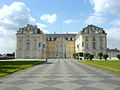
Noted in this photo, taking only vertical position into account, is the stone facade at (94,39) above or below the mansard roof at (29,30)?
below

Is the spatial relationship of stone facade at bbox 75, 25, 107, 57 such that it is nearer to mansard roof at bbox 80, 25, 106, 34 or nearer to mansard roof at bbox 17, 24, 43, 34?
mansard roof at bbox 80, 25, 106, 34

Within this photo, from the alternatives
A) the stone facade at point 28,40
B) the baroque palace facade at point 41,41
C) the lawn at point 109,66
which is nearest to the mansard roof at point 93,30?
the baroque palace facade at point 41,41

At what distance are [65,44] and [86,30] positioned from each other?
84.6 ft

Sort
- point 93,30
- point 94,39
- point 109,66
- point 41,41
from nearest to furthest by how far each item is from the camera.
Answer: point 109,66
point 93,30
point 94,39
point 41,41

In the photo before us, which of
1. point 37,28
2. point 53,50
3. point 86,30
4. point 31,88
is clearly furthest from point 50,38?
point 31,88

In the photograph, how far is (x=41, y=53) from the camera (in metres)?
110

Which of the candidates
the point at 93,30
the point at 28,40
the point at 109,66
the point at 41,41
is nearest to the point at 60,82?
the point at 109,66

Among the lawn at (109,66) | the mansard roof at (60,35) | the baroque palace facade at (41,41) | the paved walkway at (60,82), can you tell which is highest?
the mansard roof at (60,35)

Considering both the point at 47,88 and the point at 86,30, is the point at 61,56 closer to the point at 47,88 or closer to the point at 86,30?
the point at 86,30

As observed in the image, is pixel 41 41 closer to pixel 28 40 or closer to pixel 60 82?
pixel 28 40

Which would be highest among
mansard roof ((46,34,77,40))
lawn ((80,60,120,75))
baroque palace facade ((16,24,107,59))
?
mansard roof ((46,34,77,40))

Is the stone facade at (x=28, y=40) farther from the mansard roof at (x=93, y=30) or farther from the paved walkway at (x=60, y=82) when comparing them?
the paved walkway at (x=60, y=82)

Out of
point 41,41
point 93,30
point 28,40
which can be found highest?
point 93,30

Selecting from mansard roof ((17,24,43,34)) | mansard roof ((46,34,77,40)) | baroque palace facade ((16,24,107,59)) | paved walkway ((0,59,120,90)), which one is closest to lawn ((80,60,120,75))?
paved walkway ((0,59,120,90))
